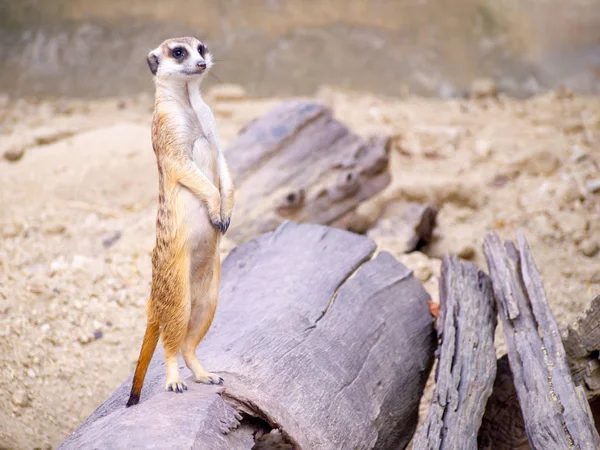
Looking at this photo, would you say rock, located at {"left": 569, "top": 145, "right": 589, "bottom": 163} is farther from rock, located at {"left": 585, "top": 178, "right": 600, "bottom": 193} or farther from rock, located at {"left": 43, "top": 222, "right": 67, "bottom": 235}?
rock, located at {"left": 43, "top": 222, "right": 67, "bottom": 235}

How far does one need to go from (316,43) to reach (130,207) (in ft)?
9.44

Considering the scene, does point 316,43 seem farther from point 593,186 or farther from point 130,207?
point 593,186

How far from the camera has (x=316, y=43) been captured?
6.05 metres

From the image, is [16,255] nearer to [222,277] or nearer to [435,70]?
[222,277]

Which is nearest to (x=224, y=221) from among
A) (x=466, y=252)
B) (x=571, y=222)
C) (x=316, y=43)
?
(x=466, y=252)

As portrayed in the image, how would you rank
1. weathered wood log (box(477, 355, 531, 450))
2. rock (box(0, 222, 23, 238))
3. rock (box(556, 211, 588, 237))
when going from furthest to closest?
rock (box(556, 211, 588, 237)) < rock (box(0, 222, 23, 238)) < weathered wood log (box(477, 355, 531, 450))

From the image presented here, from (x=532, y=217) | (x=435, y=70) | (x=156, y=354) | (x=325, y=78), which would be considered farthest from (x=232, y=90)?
(x=156, y=354)

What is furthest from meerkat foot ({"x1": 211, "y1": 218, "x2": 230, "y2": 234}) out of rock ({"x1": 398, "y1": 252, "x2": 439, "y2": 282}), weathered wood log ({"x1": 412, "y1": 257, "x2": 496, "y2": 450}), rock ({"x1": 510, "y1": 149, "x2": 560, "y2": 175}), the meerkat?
rock ({"x1": 510, "y1": 149, "x2": 560, "y2": 175})

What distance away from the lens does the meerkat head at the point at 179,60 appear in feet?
5.88

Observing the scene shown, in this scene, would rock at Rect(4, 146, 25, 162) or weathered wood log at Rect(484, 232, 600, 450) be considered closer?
weathered wood log at Rect(484, 232, 600, 450)

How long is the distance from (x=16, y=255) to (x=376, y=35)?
13.2 feet

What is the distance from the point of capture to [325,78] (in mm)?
6160

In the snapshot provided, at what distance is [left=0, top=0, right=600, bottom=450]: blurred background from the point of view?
277 cm

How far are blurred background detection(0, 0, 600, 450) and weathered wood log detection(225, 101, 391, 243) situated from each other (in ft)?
0.17
